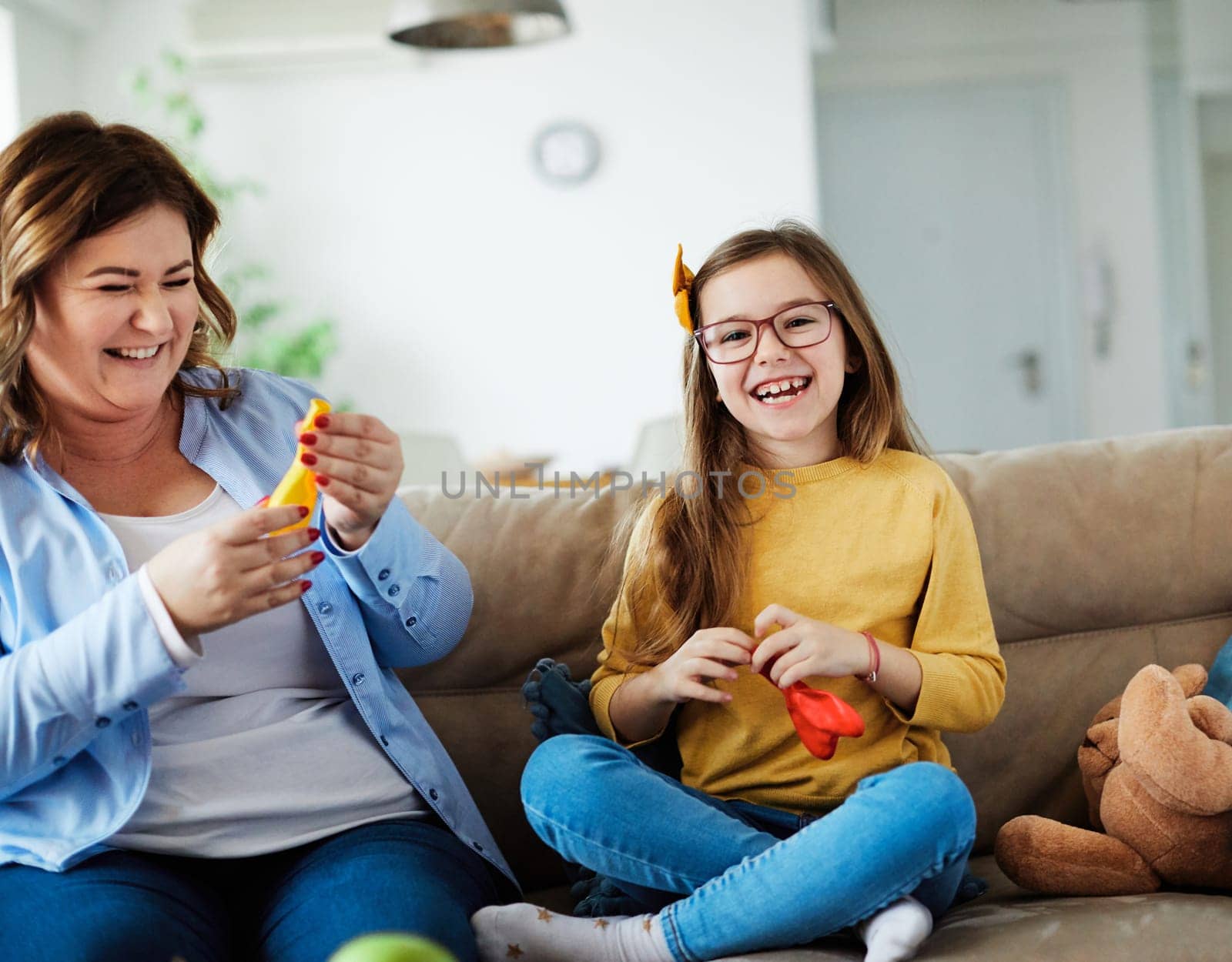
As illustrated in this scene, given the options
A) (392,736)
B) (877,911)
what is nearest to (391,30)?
(392,736)

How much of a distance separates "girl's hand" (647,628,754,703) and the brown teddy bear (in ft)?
1.23

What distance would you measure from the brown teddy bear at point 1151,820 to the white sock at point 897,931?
269mm

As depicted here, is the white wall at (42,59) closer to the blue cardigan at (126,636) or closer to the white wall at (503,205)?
the white wall at (503,205)

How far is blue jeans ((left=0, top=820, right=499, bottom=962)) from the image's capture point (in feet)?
3.50

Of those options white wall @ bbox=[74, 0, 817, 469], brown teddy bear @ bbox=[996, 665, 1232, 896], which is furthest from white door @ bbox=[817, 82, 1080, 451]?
brown teddy bear @ bbox=[996, 665, 1232, 896]

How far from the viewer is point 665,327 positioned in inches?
218

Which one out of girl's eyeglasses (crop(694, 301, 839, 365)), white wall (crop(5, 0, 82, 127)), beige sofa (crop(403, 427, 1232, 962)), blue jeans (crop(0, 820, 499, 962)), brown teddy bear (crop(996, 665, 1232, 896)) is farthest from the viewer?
white wall (crop(5, 0, 82, 127))

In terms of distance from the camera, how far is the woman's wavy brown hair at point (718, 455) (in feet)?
4.83

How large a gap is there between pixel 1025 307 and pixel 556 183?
218 cm

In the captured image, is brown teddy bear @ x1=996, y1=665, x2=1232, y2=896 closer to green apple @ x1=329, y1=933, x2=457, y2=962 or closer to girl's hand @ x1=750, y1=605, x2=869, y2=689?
girl's hand @ x1=750, y1=605, x2=869, y2=689

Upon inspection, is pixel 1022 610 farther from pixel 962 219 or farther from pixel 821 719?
pixel 962 219

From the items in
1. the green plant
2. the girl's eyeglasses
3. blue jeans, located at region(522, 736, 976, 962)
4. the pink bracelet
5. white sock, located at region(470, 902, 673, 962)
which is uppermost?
the green plant

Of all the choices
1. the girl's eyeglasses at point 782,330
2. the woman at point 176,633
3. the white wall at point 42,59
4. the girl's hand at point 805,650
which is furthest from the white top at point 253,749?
the white wall at point 42,59

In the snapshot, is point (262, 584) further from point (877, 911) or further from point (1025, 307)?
point (1025, 307)
